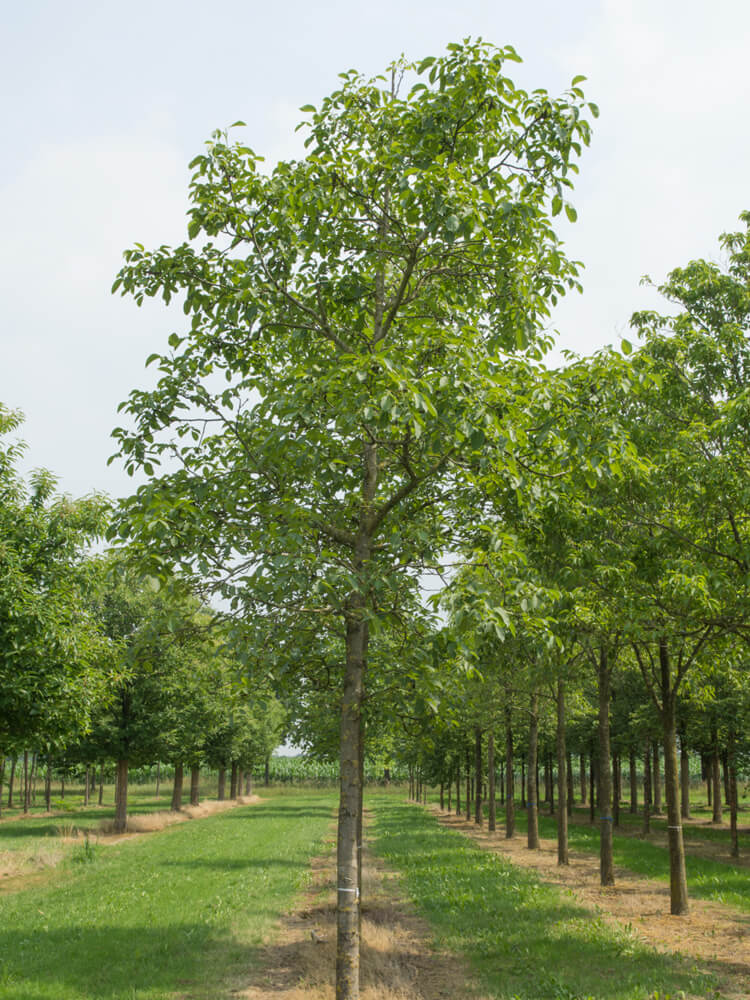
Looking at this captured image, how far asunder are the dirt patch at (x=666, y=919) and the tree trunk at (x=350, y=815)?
4595 millimetres

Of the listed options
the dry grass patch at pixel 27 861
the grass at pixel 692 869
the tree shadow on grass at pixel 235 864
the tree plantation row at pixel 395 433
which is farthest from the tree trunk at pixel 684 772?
the tree plantation row at pixel 395 433

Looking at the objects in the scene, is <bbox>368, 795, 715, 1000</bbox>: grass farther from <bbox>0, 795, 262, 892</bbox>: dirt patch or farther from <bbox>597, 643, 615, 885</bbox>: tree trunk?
<bbox>0, 795, 262, 892</bbox>: dirt patch

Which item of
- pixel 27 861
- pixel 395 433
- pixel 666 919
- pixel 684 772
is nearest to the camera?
pixel 395 433

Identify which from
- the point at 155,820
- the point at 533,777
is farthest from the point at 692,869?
the point at 155,820

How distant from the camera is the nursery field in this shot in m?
8.79

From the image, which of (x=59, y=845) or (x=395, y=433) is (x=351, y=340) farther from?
(x=59, y=845)

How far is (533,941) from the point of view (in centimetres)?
1084

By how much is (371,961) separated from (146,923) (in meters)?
4.34

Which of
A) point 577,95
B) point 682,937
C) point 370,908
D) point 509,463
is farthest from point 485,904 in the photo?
point 577,95

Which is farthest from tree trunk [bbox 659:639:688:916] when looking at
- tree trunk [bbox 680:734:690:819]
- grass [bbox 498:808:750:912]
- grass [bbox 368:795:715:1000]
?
tree trunk [bbox 680:734:690:819]

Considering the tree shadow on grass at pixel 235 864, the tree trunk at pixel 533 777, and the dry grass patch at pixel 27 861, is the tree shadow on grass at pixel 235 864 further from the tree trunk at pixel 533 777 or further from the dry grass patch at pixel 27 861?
the tree trunk at pixel 533 777

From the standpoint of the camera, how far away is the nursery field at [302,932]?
879 centimetres

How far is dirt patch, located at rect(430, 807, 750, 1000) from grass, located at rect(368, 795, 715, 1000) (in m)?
0.41

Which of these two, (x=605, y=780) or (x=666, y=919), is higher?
(x=605, y=780)
